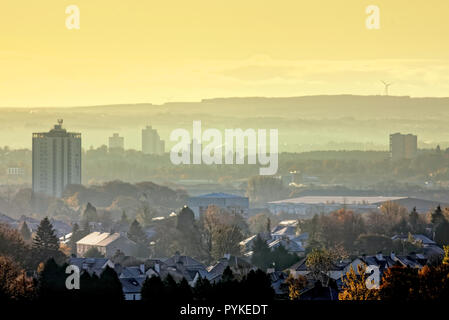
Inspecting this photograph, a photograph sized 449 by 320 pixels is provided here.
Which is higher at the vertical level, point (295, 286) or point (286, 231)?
point (295, 286)

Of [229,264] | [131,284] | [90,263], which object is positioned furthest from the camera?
[229,264]

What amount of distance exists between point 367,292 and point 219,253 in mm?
56623

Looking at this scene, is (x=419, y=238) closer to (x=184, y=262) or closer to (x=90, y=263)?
(x=184, y=262)

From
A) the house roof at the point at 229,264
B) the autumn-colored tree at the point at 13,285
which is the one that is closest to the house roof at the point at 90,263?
the house roof at the point at 229,264

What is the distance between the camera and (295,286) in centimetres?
8525

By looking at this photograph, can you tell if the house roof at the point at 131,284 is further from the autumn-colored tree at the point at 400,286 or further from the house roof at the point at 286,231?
the house roof at the point at 286,231

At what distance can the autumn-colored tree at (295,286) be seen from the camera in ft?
269

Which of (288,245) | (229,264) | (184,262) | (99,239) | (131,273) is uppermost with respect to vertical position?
(131,273)

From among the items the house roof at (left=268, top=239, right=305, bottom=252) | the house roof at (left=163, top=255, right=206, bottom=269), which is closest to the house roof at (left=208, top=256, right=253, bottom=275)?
the house roof at (left=163, top=255, right=206, bottom=269)

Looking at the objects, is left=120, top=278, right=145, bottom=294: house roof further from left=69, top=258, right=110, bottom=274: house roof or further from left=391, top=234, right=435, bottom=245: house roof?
left=391, top=234, right=435, bottom=245: house roof

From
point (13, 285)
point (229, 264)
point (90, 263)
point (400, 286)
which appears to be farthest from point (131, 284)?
point (400, 286)
